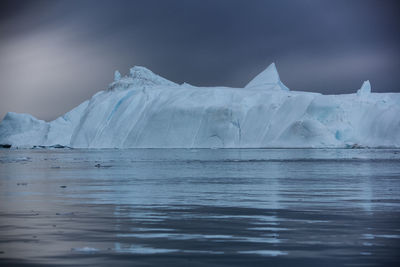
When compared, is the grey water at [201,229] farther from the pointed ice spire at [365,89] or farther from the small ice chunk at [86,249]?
the pointed ice spire at [365,89]

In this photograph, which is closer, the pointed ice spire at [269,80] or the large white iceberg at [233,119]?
the large white iceberg at [233,119]

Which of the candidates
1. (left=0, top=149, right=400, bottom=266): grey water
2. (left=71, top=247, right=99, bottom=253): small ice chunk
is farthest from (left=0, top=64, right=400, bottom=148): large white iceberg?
(left=71, top=247, right=99, bottom=253): small ice chunk

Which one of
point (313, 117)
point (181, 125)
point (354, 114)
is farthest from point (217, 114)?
point (354, 114)

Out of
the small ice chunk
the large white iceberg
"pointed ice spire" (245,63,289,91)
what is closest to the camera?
the small ice chunk

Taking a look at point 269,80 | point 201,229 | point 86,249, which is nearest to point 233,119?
point 269,80

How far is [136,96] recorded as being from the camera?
76.0 meters

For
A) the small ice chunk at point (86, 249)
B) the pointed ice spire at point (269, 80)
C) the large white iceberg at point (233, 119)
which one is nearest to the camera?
the small ice chunk at point (86, 249)

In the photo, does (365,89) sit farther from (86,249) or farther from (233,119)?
(86,249)

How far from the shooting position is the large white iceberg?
216 ft

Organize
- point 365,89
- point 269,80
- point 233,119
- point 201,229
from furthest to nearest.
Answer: point 269,80
point 365,89
point 233,119
point 201,229

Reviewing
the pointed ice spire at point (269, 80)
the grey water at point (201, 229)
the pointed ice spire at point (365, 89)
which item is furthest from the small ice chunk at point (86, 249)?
the pointed ice spire at point (269, 80)

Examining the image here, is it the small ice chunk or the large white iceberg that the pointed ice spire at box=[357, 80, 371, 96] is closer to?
the large white iceberg

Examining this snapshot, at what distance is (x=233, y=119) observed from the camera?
229ft

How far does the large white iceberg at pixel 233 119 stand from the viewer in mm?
65812
